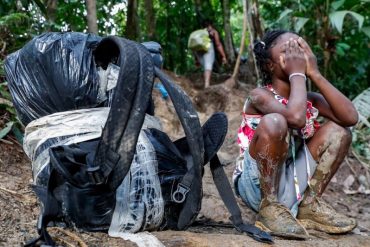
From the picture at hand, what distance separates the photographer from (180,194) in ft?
6.40

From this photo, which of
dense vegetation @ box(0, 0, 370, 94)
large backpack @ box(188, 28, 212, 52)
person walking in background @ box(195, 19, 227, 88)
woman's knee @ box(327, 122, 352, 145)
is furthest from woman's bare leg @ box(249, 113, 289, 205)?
large backpack @ box(188, 28, 212, 52)

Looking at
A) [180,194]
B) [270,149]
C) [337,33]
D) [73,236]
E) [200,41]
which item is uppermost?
[337,33]

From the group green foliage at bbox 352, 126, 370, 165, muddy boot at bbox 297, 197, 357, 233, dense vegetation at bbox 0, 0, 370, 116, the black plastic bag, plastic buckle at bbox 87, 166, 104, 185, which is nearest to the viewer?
plastic buckle at bbox 87, 166, 104, 185

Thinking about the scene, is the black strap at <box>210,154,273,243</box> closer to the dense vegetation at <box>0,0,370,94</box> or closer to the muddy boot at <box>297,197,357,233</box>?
the muddy boot at <box>297,197,357,233</box>

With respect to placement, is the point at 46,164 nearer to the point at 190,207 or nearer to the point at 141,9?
the point at 190,207

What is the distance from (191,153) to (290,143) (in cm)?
81

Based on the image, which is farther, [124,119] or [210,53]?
[210,53]

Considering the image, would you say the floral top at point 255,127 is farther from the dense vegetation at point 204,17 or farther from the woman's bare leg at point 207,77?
the woman's bare leg at point 207,77

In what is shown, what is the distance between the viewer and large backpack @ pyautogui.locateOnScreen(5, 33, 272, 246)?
5.57ft

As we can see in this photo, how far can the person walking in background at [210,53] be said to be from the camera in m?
6.81

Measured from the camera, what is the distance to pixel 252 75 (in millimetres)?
6430

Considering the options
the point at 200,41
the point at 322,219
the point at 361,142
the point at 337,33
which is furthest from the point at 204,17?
the point at 322,219

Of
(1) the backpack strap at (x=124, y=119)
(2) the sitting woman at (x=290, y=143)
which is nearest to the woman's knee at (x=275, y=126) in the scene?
(2) the sitting woman at (x=290, y=143)

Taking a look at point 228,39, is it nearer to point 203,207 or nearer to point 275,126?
point 203,207
